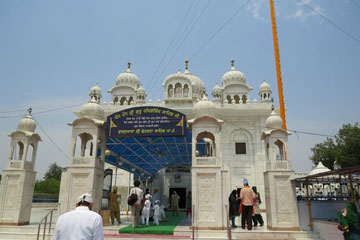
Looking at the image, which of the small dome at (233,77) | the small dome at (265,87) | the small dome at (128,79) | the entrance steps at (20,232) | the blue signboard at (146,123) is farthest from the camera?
the small dome at (128,79)

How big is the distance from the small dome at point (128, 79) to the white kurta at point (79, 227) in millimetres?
25617

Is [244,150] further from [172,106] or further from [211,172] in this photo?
[211,172]

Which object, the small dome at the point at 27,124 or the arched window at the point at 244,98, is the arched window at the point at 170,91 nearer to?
the arched window at the point at 244,98

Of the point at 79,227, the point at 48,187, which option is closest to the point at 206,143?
the point at 79,227

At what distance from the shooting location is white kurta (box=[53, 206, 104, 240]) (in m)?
2.72

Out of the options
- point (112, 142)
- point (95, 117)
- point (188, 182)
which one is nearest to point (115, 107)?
point (188, 182)

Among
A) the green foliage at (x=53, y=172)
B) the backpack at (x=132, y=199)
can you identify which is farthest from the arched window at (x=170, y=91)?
the green foliage at (x=53, y=172)

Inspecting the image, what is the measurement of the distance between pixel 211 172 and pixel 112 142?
17.0ft

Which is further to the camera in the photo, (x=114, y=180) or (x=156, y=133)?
(x=114, y=180)

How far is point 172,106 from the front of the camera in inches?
908

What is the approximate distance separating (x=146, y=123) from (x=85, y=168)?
2728mm

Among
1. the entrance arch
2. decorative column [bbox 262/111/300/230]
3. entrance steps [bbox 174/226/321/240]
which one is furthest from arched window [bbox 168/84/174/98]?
entrance steps [bbox 174/226/321/240]

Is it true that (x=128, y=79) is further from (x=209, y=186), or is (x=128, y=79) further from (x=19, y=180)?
(x=209, y=186)

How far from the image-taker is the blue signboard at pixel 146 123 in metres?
9.93
